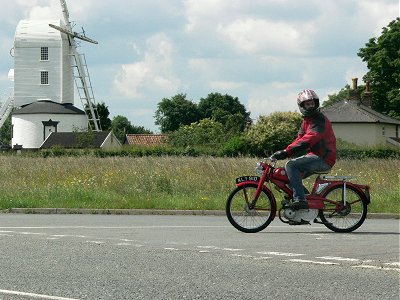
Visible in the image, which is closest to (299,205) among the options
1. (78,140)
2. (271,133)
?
(271,133)

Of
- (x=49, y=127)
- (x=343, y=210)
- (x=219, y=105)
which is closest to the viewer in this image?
(x=343, y=210)

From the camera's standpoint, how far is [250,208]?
14000 mm

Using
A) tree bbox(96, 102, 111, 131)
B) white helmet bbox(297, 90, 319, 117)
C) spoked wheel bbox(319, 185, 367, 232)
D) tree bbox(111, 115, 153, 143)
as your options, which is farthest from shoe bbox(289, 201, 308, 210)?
tree bbox(111, 115, 153, 143)

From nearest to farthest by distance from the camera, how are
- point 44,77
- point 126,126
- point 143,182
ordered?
point 143,182, point 44,77, point 126,126

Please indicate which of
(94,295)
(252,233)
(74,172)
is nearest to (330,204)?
(252,233)

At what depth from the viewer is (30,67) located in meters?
95.6

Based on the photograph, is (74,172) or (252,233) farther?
(74,172)

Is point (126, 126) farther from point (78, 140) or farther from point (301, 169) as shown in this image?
point (301, 169)

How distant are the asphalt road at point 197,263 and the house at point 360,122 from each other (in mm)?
74920

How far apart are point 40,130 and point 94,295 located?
88945 millimetres

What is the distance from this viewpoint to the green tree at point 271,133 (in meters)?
89.1

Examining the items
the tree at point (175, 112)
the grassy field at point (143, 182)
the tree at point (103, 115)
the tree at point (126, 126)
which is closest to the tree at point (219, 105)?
the tree at point (175, 112)

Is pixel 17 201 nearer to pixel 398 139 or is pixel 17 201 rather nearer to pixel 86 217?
pixel 86 217

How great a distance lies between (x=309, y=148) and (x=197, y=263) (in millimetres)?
3936
